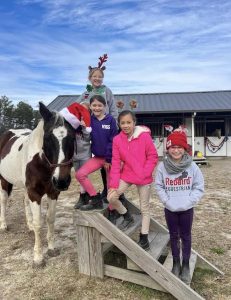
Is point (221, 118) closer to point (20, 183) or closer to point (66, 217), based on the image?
point (66, 217)

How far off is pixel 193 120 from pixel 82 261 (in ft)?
48.8

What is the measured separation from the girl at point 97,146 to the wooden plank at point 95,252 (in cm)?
32

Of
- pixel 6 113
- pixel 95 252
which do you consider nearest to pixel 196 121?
pixel 95 252

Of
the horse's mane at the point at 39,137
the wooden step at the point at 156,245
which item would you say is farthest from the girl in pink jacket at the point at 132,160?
the horse's mane at the point at 39,137

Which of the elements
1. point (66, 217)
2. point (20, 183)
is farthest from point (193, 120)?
point (20, 183)

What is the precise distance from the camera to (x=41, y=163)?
4.27 meters

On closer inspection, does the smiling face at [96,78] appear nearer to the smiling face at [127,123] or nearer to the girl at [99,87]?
the girl at [99,87]

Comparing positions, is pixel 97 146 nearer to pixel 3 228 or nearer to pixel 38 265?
pixel 38 265

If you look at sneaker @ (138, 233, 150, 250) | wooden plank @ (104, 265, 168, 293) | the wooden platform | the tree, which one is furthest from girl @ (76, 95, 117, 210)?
the tree

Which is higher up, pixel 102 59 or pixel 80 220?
pixel 102 59

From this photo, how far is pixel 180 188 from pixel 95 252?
1.32 meters

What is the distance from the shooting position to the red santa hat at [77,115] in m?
3.82

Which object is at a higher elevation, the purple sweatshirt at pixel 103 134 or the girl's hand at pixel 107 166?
the purple sweatshirt at pixel 103 134

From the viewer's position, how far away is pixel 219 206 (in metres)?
7.11
